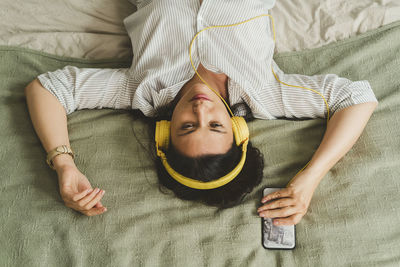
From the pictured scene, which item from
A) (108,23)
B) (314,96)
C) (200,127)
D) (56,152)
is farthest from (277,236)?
(108,23)

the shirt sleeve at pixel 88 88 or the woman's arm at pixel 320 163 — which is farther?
the shirt sleeve at pixel 88 88

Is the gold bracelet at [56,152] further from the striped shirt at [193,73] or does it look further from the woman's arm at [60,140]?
the striped shirt at [193,73]

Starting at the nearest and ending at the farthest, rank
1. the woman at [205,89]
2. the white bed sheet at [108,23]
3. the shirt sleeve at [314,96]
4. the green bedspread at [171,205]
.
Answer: the green bedspread at [171,205], the woman at [205,89], the shirt sleeve at [314,96], the white bed sheet at [108,23]

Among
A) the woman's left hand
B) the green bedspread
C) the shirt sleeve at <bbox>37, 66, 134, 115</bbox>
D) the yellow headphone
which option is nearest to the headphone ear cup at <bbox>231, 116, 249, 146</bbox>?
the yellow headphone

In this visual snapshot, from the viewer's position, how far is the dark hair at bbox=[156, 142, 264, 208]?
3.88 ft

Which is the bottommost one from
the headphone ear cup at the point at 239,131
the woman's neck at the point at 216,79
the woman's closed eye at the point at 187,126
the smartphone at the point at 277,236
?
the smartphone at the point at 277,236

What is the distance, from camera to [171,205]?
1220mm

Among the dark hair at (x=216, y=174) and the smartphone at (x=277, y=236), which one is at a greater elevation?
the dark hair at (x=216, y=174)

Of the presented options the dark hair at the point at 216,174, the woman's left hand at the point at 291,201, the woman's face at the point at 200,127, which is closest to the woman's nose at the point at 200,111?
the woman's face at the point at 200,127

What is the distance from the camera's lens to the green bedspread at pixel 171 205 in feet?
3.67

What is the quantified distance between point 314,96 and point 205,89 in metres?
0.41

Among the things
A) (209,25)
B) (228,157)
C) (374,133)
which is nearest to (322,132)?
(374,133)

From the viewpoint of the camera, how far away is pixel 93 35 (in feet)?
5.30

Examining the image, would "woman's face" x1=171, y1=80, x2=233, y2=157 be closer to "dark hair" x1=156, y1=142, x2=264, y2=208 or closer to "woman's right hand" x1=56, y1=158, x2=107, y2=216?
"dark hair" x1=156, y1=142, x2=264, y2=208
